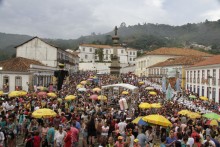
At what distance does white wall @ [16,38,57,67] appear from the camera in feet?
184

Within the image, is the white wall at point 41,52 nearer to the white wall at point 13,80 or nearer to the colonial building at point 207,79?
the white wall at point 13,80

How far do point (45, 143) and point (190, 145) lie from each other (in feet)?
16.5

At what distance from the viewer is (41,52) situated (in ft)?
184

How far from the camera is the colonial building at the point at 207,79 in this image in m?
34.2

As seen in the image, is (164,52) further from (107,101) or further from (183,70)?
(107,101)

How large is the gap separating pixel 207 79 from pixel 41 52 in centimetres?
3076

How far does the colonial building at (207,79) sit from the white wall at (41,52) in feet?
80.4

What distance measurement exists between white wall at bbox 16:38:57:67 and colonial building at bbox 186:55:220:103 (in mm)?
24508

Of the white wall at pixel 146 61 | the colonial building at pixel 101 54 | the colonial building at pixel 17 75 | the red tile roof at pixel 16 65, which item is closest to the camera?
the colonial building at pixel 17 75

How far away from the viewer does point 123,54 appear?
106m

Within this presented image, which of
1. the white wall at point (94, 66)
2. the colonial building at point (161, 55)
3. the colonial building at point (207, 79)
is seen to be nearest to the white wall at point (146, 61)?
the colonial building at point (161, 55)

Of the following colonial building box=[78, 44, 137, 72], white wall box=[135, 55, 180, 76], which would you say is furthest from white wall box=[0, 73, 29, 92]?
colonial building box=[78, 44, 137, 72]

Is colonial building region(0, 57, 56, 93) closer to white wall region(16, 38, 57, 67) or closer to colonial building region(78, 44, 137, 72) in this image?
white wall region(16, 38, 57, 67)

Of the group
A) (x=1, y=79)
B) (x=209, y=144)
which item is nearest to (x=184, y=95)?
(x=1, y=79)
